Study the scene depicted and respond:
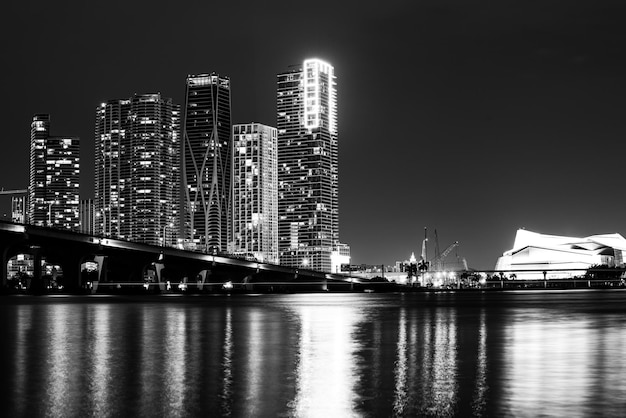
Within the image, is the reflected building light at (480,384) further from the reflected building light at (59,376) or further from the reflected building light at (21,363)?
the reflected building light at (21,363)

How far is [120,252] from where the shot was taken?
15888 cm

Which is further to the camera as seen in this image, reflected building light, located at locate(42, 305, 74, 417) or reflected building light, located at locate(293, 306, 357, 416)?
reflected building light, located at locate(42, 305, 74, 417)

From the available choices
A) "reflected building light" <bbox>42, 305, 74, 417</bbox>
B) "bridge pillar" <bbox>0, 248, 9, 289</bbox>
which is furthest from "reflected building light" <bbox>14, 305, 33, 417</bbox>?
"bridge pillar" <bbox>0, 248, 9, 289</bbox>

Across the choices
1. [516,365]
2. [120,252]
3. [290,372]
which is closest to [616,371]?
[516,365]

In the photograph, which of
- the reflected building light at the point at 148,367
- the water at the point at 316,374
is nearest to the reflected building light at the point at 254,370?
the water at the point at 316,374

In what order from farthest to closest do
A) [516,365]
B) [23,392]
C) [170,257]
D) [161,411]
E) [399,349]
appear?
[170,257] < [399,349] < [516,365] < [23,392] < [161,411]

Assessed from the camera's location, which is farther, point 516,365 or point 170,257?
point 170,257

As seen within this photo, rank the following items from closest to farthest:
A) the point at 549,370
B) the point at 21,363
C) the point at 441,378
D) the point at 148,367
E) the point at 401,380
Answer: the point at 401,380 → the point at 441,378 → the point at 549,370 → the point at 148,367 → the point at 21,363

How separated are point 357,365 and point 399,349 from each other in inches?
173

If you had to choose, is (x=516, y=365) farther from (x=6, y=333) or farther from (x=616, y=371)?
(x=6, y=333)

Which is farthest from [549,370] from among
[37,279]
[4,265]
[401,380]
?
[37,279]

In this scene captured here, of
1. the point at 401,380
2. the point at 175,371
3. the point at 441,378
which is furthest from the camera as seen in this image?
the point at 175,371

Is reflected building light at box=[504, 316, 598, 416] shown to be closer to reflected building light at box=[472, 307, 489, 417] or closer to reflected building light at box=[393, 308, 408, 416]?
reflected building light at box=[472, 307, 489, 417]

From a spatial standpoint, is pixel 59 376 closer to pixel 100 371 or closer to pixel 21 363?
pixel 100 371
